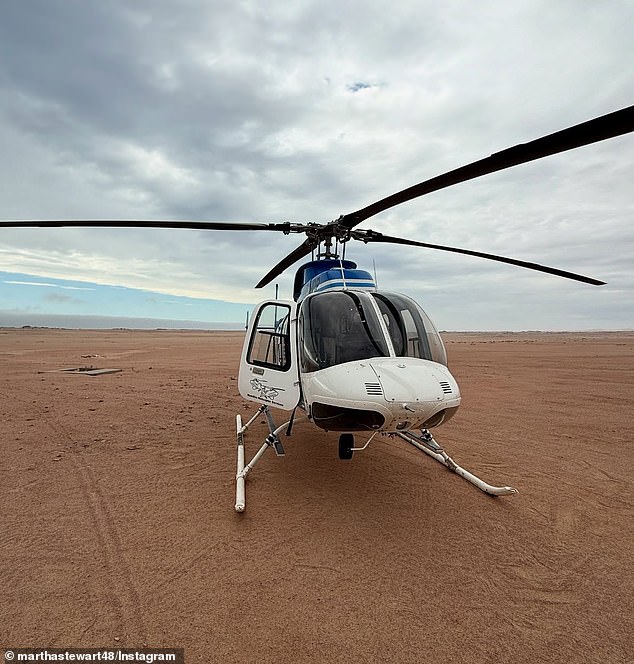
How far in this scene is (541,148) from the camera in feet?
10.9

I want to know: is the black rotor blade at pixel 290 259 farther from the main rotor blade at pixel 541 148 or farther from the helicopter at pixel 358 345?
the main rotor blade at pixel 541 148

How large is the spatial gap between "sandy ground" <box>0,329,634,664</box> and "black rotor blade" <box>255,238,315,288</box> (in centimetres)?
355

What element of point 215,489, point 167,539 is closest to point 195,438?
point 215,489

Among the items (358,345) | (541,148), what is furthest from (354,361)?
(541,148)

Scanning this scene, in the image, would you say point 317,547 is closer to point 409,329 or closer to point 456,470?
point 409,329

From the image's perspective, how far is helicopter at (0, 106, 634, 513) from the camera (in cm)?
405

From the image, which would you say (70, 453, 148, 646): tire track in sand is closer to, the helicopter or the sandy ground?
the sandy ground

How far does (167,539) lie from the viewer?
14.1 ft

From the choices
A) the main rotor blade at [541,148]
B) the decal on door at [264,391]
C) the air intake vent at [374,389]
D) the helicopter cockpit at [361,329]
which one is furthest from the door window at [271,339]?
the main rotor blade at [541,148]

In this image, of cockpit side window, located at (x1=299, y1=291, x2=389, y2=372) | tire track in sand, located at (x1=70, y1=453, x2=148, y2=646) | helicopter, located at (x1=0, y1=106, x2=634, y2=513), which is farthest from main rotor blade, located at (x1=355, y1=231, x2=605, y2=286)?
tire track in sand, located at (x1=70, y1=453, x2=148, y2=646)

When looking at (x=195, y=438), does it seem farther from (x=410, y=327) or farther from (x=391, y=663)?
(x=391, y=663)

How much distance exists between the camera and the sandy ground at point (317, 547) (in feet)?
10.0

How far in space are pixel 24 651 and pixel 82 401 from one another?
8.89m

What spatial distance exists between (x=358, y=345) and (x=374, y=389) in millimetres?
743
